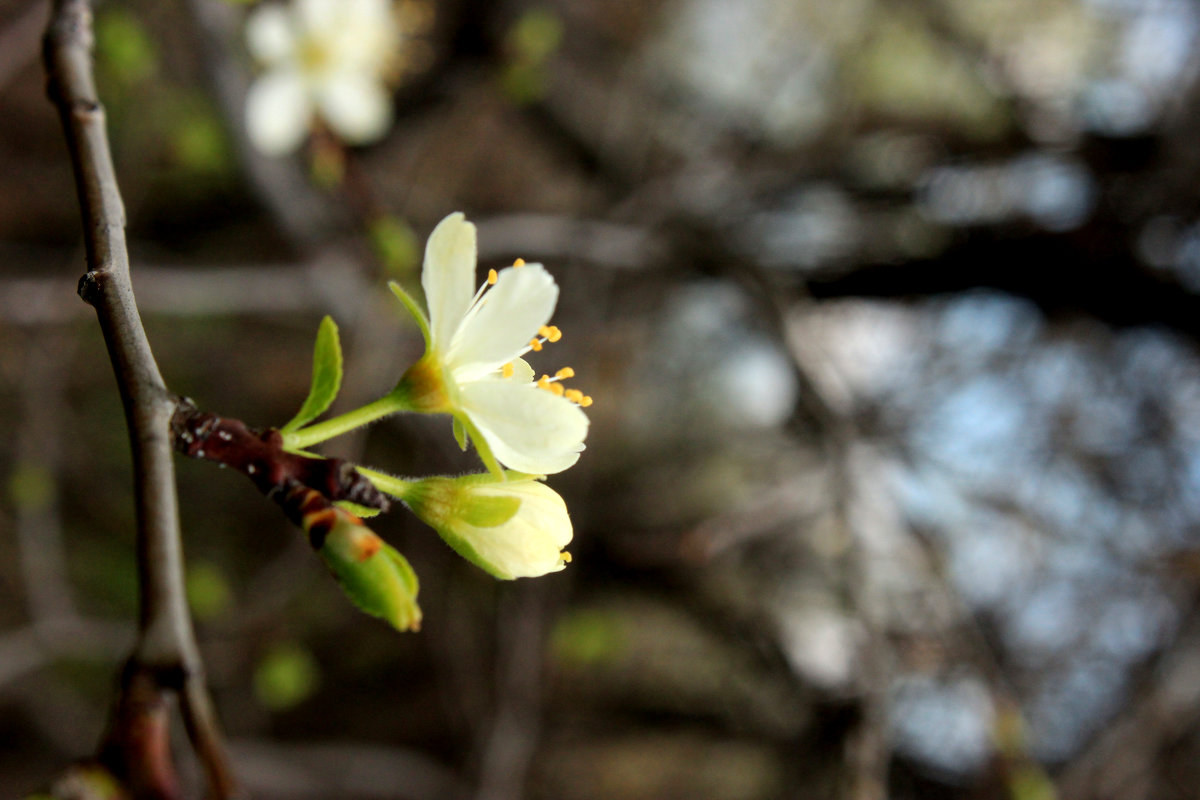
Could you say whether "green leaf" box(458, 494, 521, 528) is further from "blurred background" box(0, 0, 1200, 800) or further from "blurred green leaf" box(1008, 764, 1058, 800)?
"blurred green leaf" box(1008, 764, 1058, 800)

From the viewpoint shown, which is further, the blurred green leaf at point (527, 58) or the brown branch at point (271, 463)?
the blurred green leaf at point (527, 58)

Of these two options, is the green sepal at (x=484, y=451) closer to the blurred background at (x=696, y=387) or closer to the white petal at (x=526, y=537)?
the white petal at (x=526, y=537)

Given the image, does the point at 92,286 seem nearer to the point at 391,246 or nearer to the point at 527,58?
the point at 391,246

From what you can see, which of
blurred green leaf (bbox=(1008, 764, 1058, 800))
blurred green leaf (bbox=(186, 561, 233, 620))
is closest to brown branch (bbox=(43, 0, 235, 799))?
blurred green leaf (bbox=(1008, 764, 1058, 800))

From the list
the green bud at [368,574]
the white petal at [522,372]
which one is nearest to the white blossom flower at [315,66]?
the white petal at [522,372]

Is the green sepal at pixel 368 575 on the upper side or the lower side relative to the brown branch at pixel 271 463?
lower

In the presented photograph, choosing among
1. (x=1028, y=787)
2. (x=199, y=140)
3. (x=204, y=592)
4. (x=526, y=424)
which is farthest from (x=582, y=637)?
(x=526, y=424)
